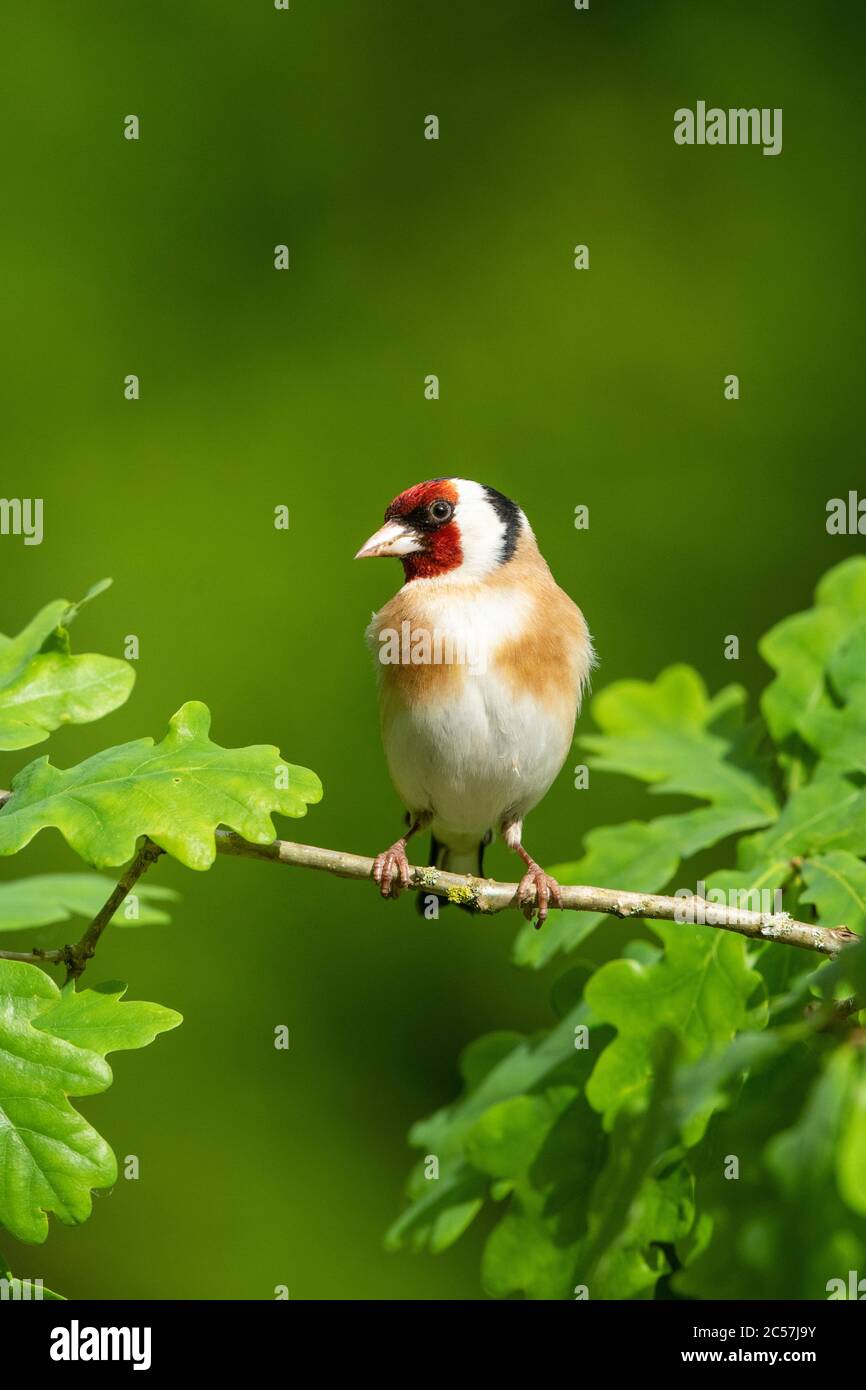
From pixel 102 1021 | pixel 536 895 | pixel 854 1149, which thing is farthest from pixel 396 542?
pixel 854 1149

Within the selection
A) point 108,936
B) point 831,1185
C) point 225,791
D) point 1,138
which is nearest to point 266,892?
point 108,936

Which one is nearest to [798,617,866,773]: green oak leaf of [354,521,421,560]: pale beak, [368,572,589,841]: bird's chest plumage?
[368,572,589,841]: bird's chest plumage

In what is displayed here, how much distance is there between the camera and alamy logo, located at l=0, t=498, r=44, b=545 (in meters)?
4.70

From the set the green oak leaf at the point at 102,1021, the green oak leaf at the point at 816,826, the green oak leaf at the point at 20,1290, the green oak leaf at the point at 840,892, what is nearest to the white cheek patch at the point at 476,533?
the green oak leaf at the point at 816,826

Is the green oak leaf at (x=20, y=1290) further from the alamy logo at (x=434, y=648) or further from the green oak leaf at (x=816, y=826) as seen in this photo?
the alamy logo at (x=434, y=648)

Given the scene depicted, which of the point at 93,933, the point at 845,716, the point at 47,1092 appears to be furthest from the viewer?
the point at 845,716

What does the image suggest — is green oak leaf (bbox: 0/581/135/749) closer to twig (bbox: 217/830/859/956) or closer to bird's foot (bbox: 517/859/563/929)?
twig (bbox: 217/830/859/956)

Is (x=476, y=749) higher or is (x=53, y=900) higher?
(x=476, y=749)

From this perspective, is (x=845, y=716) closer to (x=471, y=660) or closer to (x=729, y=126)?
(x=471, y=660)

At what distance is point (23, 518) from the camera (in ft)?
15.4

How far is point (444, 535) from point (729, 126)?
3.19 metres

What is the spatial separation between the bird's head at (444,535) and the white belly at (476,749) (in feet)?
0.83

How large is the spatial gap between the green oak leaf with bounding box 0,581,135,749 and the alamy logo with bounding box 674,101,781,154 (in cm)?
404
